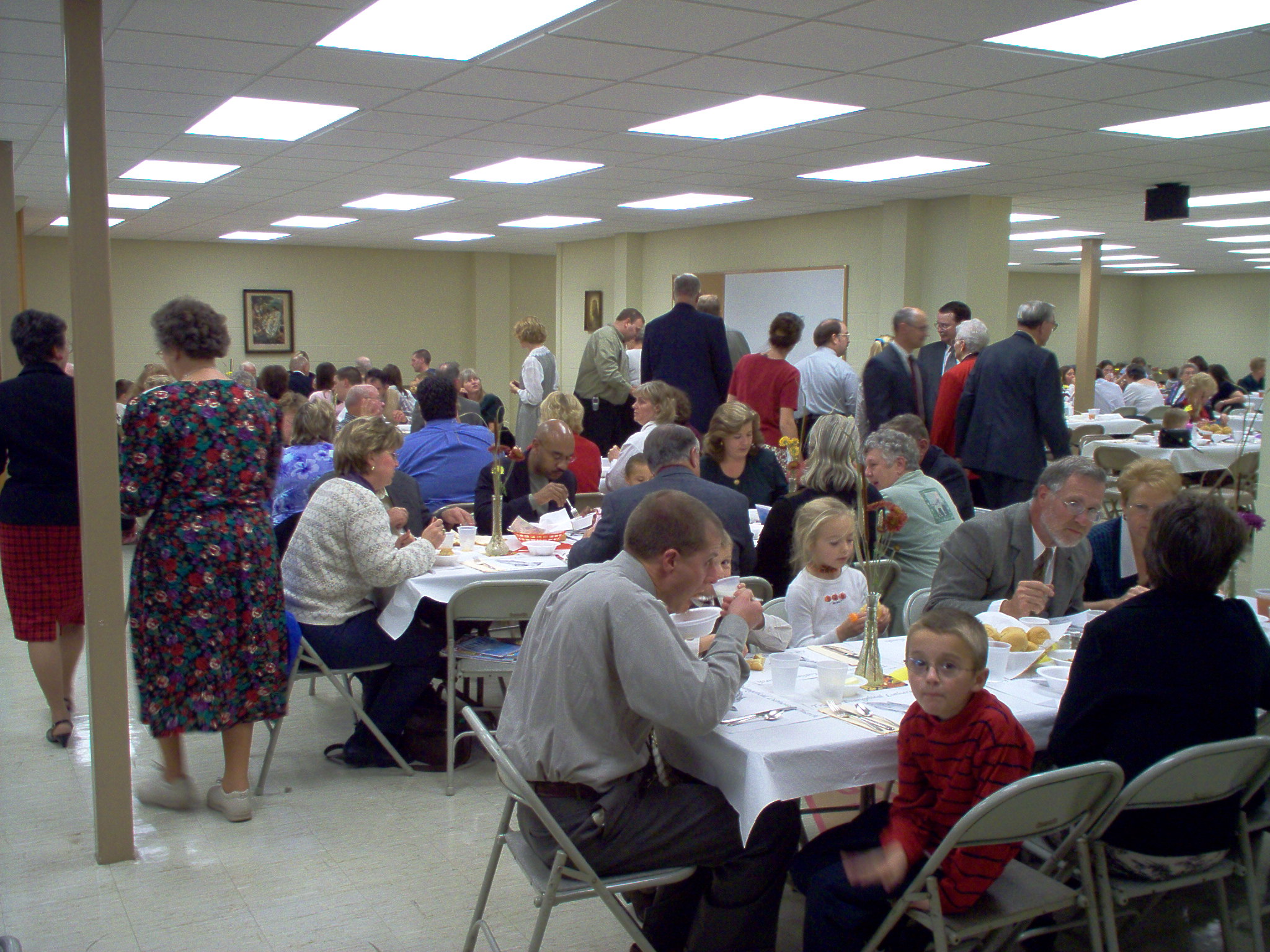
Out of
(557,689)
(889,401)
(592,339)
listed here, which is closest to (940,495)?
(557,689)

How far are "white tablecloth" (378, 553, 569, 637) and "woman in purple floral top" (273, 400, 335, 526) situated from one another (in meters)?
1.04

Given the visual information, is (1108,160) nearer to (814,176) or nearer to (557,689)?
(814,176)

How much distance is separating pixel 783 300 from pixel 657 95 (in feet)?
19.4

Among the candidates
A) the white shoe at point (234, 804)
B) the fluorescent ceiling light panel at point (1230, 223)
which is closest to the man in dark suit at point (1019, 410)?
the white shoe at point (234, 804)

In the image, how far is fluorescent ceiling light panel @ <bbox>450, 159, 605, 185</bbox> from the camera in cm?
776

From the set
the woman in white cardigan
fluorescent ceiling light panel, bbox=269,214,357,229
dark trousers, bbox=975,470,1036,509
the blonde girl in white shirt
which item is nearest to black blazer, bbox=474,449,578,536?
the woman in white cardigan

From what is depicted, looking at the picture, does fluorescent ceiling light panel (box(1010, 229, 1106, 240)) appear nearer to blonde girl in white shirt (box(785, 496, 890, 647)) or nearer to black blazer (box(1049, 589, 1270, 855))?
blonde girl in white shirt (box(785, 496, 890, 647))

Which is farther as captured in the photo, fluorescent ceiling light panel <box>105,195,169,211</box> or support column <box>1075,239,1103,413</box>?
support column <box>1075,239,1103,413</box>

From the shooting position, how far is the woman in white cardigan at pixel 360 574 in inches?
143

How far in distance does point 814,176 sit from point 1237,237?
26.2ft

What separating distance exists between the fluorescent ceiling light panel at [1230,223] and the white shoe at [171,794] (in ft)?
37.9

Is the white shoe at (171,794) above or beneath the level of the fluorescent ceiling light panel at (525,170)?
beneath

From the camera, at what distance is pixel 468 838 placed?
10.9 ft

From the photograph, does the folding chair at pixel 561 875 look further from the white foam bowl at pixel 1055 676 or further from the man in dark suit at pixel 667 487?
the man in dark suit at pixel 667 487
